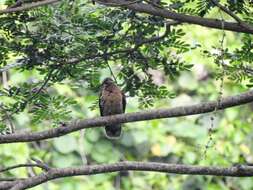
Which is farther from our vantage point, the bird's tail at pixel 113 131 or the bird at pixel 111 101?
the bird's tail at pixel 113 131

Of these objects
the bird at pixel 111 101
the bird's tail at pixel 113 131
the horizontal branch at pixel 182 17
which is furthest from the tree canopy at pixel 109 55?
the bird's tail at pixel 113 131

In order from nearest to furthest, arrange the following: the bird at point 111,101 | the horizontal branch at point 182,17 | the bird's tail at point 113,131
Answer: the horizontal branch at point 182,17 < the bird at point 111,101 < the bird's tail at point 113,131

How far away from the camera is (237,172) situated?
3.93 m

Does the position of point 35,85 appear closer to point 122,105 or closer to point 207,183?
point 122,105

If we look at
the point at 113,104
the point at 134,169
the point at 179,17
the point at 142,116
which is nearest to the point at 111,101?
the point at 113,104

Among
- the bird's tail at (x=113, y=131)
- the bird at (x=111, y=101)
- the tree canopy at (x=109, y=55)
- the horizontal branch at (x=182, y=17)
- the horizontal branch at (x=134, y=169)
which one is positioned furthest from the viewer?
the bird's tail at (x=113, y=131)

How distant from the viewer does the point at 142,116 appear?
150 inches

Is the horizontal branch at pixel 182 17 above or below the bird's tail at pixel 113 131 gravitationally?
above

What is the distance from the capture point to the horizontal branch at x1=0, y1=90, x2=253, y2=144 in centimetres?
→ 371

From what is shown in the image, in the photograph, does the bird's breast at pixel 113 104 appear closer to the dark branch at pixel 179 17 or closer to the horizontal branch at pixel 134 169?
the horizontal branch at pixel 134 169

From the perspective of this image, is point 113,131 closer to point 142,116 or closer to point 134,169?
point 134,169

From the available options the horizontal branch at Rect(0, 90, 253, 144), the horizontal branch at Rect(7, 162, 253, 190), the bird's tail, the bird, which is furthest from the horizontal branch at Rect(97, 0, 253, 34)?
the bird's tail

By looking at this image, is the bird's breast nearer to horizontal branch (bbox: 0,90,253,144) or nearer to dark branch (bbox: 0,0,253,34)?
horizontal branch (bbox: 0,90,253,144)

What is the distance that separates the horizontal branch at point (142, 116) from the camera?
146 inches
